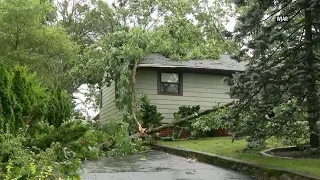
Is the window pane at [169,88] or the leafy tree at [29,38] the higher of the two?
the leafy tree at [29,38]

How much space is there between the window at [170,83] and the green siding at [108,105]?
272 cm

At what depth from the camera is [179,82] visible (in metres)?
16.2

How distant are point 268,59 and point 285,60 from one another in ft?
1.23

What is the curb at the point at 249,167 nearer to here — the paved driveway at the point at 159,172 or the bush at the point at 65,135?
the paved driveway at the point at 159,172

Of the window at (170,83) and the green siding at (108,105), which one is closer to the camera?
the window at (170,83)

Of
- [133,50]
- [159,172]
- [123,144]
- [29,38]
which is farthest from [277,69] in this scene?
[29,38]

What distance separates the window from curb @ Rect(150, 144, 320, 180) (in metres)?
6.57

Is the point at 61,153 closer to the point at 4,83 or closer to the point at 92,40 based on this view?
the point at 4,83

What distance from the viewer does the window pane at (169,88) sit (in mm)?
16000

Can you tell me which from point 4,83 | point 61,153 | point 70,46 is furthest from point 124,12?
point 61,153

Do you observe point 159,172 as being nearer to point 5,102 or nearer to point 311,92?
point 311,92

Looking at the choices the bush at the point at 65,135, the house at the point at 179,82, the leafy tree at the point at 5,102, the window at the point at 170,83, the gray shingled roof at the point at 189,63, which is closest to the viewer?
the bush at the point at 65,135

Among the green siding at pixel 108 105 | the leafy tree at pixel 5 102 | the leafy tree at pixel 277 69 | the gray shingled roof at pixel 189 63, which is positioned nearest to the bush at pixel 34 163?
the leafy tree at pixel 5 102

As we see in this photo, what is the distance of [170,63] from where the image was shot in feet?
51.9
